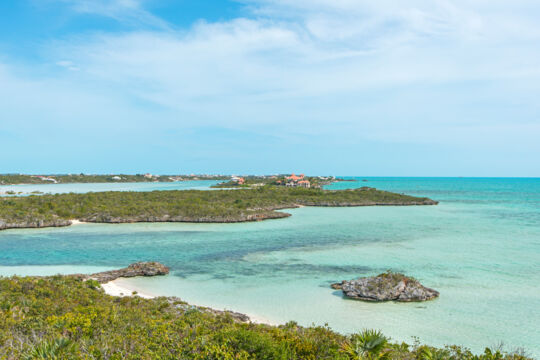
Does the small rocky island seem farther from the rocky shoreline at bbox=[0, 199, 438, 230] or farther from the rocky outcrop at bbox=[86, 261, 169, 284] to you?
the rocky shoreline at bbox=[0, 199, 438, 230]

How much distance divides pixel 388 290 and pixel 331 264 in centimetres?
756

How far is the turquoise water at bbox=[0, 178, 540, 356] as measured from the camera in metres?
15.0

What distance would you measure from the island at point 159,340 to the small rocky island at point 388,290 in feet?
20.3

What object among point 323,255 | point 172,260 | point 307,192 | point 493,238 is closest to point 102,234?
point 172,260

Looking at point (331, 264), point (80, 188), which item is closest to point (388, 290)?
point (331, 264)

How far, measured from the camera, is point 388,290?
17328 millimetres

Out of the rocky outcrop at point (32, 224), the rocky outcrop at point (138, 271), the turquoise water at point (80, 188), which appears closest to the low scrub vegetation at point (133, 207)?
the rocky outcrop at point (32, 224)

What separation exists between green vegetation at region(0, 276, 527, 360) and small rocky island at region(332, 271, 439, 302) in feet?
19.6

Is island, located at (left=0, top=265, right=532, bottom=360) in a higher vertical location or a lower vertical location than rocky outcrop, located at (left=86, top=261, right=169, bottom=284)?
higher

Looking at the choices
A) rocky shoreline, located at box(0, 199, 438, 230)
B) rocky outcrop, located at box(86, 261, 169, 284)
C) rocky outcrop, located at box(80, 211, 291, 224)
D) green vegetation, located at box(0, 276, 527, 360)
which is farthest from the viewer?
rocky outcrop, located at box(80, 211, 291, 224)

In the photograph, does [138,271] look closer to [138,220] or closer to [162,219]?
[162,219]

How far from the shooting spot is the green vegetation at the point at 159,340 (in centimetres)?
796

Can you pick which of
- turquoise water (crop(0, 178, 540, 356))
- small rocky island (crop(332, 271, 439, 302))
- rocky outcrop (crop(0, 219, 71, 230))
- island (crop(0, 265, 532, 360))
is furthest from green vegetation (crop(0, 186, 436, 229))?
island (crop(0, 265, 532, 360))

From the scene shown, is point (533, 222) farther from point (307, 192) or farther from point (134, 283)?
point (134, 283)
